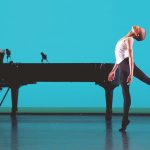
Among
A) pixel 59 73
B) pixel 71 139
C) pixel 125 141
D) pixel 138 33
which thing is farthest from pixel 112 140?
pixel 59 73

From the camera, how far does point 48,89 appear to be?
1177cm

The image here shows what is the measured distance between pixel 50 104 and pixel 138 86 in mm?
1758

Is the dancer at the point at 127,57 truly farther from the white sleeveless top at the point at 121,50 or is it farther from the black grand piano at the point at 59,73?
the black grand piano at the point at 59,73

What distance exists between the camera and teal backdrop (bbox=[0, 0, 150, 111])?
38.2 feet

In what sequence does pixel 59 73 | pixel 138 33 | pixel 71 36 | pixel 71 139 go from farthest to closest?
pixel 71 36 → pixel 59 73 → pixel 138 33 → pixel 71 139

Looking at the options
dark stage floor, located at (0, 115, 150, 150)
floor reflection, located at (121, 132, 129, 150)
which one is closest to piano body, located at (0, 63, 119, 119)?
dark stage floor, located at (0, 115, 150, 150)

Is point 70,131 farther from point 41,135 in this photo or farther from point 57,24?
point 57,24

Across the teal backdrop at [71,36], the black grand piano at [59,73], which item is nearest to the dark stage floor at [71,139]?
the black grand piano at [59,73]

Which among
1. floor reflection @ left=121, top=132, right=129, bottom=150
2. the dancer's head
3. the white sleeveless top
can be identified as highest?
the dancer's head

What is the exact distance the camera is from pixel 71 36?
38.5 ft

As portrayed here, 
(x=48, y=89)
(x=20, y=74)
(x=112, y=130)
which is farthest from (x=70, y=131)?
(x=48, y=89)

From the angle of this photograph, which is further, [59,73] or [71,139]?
[59,73]

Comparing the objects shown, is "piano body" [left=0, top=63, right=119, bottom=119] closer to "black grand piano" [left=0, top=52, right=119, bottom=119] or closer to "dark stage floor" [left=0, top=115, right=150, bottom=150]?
"black grand piano" [left=0, top=52, right=119, bottom=119]

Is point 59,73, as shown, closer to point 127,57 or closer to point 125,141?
point 127,57
